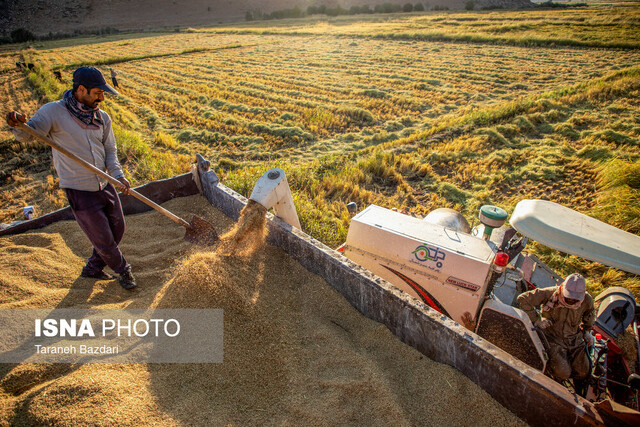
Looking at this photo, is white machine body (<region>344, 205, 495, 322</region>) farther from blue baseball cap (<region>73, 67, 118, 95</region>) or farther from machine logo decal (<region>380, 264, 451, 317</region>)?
blue baseball cap (<region>73, 67, 118, 95</region>)

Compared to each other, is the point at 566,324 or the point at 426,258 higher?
the point at 426,258

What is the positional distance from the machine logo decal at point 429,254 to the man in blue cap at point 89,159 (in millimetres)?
2693

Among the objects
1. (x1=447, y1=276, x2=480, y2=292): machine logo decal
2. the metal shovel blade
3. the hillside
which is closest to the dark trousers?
the metal shovel blade

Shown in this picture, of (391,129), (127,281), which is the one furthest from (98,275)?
(391,129)

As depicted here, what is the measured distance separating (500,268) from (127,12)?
74652 millimetres

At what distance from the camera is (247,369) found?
2.43 metres

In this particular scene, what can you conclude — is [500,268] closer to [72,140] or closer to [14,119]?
[72,140]

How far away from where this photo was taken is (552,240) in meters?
2.80

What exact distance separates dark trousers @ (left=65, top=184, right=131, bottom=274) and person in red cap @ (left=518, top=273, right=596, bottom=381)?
12.6 ft

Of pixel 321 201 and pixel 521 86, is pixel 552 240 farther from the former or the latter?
pixel 521 86

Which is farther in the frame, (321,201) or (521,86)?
(521,86)

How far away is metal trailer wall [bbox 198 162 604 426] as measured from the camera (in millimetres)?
1884

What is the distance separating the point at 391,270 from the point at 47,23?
235ft

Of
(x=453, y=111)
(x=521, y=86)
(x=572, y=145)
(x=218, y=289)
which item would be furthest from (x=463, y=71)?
(x=218, y=289)
